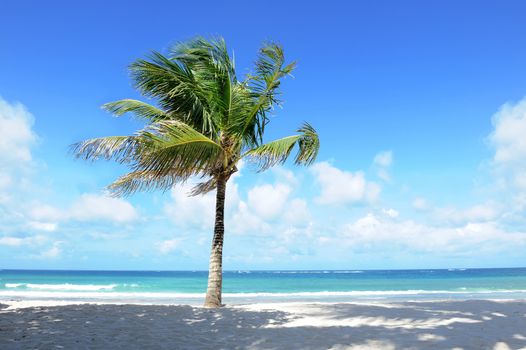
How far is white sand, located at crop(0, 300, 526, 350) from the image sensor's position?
603 centimetres

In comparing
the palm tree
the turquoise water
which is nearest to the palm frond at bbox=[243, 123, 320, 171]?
the palm tree

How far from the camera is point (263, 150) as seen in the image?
35.5ft

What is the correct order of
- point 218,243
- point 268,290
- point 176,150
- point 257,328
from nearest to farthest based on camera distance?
point 257,328, point 176,150, point 218,243, point 268,290

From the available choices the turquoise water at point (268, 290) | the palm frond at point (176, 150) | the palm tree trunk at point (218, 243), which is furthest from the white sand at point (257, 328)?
the turquoise water at point (268, 290)

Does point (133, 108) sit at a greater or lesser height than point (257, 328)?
greater

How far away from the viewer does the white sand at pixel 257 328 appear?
19.8 feet

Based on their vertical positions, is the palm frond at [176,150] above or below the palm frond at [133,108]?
below

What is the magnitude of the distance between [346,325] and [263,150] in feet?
15.9

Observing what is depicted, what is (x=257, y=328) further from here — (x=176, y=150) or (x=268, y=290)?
(x=268, y=290)

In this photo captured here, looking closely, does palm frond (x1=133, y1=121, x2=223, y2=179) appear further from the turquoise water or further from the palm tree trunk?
the turquoise water

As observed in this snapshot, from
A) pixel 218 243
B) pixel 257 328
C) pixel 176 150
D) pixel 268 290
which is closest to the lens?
pixel 257 328

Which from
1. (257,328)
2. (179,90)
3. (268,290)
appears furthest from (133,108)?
(268,290)

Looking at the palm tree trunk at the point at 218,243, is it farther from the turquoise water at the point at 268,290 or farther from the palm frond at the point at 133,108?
the turquoise water at the point at 268,290

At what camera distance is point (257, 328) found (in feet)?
24.1
